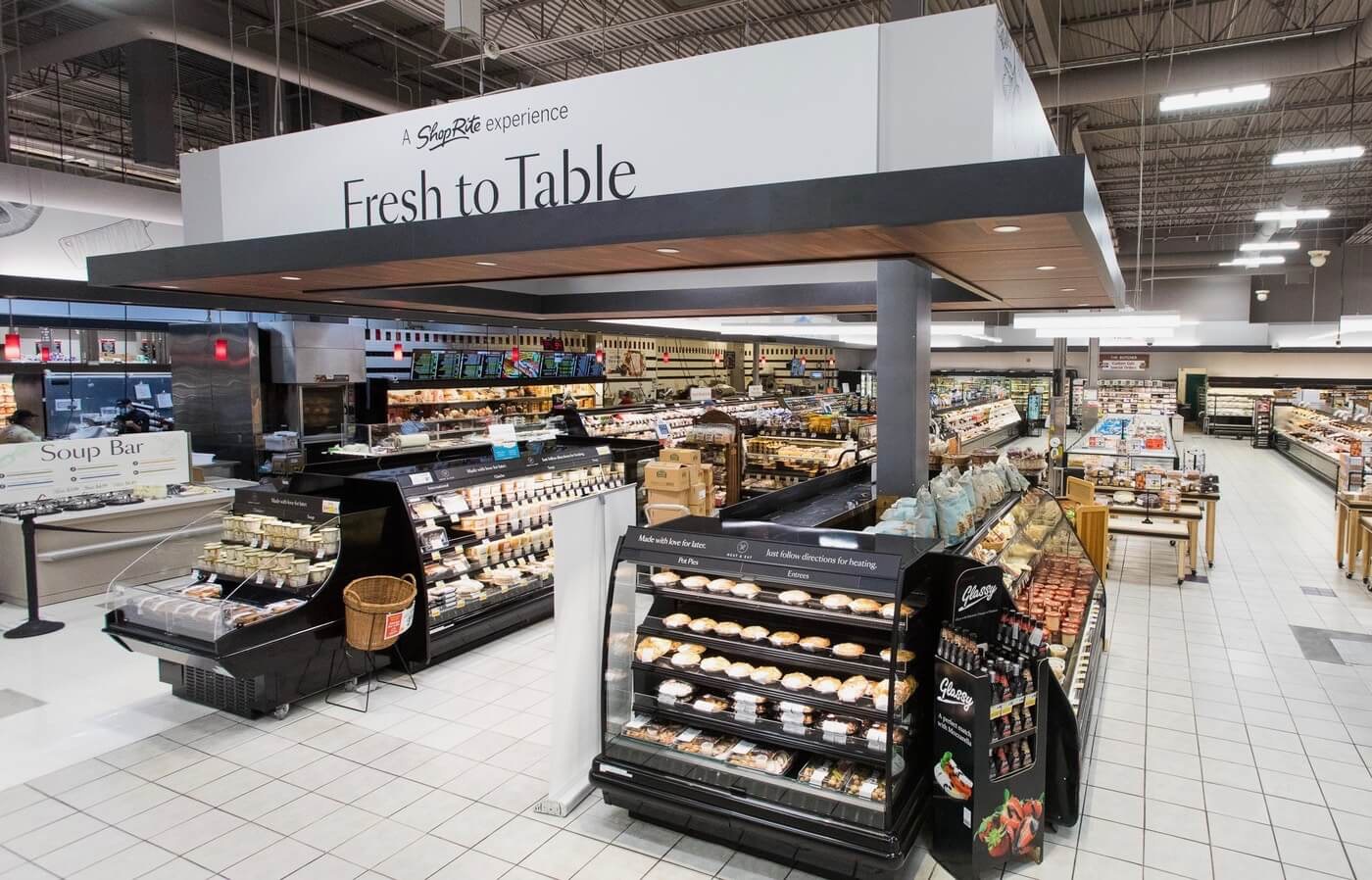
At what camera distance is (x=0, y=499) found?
293 inches

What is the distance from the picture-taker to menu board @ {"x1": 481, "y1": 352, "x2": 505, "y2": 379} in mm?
15289

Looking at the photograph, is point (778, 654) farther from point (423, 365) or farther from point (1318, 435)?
point (1318, 435)

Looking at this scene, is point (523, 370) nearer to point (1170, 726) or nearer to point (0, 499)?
point (0, 499)

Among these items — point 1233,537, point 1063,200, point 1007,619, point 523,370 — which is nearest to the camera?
point 1063,200

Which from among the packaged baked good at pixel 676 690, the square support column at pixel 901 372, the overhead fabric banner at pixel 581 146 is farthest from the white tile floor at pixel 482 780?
the overhead fabric banner at pixel 581 146

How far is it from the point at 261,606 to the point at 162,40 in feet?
21.8

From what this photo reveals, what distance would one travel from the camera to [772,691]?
3.86 meters

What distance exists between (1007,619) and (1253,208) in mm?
21885

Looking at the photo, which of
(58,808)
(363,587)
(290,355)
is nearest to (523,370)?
(290,355)

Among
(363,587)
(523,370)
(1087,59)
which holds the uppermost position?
(1087,59)

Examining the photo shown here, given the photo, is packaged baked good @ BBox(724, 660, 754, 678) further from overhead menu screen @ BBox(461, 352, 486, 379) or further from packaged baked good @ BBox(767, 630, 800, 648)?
overhead menu screen @ BBox(461, 352, 486, 379)

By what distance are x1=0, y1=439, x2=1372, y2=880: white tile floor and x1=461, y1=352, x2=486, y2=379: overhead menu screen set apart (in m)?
8.83

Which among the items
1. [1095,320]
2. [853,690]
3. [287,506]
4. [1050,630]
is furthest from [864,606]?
[1095,320]

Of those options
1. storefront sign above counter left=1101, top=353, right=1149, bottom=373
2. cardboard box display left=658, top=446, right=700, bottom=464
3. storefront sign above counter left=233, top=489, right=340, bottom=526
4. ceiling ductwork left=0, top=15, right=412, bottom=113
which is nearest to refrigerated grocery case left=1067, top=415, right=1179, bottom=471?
cardboard box display left=658, top=446, right=700, bottom=464
